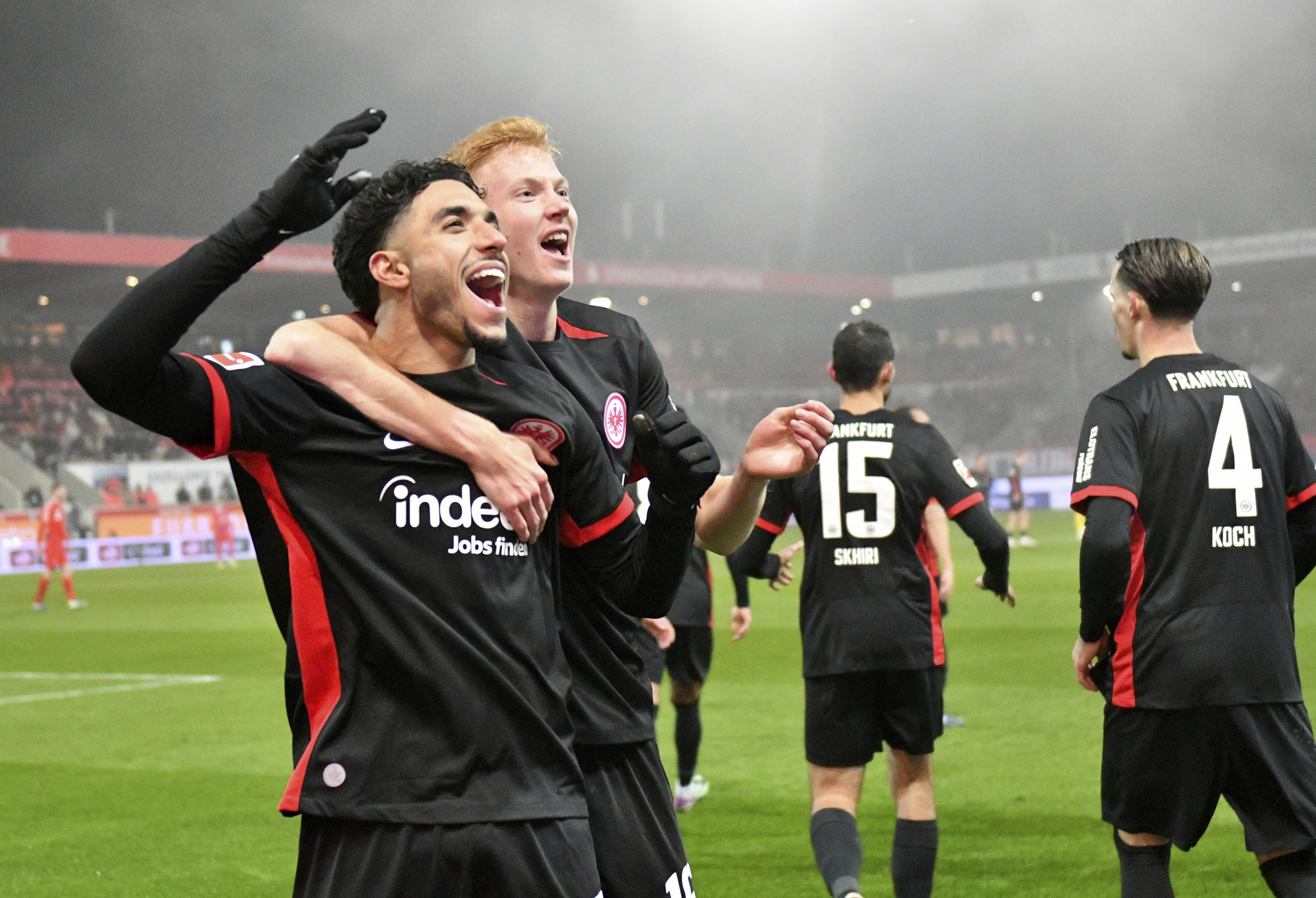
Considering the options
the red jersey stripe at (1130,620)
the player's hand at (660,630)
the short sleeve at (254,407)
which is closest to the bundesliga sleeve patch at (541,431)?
the short sleeve at (254,407)

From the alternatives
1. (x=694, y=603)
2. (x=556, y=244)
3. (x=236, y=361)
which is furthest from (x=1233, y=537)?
(x=694, y=603)

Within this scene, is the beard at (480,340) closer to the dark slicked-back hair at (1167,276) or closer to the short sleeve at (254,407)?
the short sleeve at (254,407)

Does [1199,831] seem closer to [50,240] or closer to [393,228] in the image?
[393,228]

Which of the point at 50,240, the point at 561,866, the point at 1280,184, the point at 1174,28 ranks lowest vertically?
the point at 561,866

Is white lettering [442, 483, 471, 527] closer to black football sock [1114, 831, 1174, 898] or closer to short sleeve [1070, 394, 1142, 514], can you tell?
short sleeve [1070, 394, 1142, 514]

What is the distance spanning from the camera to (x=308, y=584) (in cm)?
212

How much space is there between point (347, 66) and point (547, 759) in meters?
43.0

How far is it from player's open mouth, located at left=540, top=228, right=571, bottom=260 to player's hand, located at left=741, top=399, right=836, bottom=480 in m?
0.64

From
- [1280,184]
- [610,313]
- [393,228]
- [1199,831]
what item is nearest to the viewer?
[393,228]

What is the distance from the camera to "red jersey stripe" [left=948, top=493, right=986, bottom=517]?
5.13 metres

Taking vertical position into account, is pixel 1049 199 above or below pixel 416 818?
above

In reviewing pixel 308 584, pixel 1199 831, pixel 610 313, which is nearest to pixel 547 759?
pixel 308 584

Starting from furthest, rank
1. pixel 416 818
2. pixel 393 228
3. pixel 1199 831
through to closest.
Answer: pixel 1199 831 < pixel 393 228 < pixel 416 818

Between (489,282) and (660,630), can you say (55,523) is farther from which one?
(489,282)
